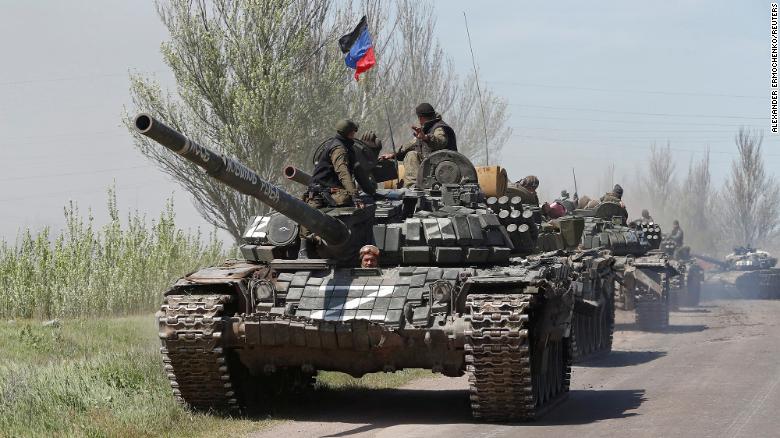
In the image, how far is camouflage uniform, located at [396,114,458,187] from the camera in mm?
16672

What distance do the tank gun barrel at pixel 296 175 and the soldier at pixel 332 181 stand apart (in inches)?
6.7

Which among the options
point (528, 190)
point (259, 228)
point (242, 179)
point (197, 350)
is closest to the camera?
point (242, 179)

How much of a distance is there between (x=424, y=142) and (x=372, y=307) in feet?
14.5

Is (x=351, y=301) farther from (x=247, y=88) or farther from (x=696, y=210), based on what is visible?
(x=696, y=210)

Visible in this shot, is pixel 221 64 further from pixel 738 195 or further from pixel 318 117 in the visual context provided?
pixel 738 195

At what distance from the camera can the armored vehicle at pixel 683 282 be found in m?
33.7

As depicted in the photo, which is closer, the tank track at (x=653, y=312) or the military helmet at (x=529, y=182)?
the military helmet at (x=529, y=182)

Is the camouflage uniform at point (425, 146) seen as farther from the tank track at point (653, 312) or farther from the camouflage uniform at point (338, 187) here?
the tank track at point (653, 312)

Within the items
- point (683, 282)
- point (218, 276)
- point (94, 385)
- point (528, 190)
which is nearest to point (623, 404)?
point (218, 276)

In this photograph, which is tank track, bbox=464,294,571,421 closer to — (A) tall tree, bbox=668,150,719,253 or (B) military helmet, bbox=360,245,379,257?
(B) military helmet, bbox=360,245,379,257

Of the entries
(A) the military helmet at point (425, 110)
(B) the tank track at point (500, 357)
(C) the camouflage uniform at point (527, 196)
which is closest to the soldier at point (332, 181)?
(B) the tank track at point (500, 357)

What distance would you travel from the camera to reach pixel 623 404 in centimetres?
1425

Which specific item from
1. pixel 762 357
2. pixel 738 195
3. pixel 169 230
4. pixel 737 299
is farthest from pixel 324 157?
pixel 738 195

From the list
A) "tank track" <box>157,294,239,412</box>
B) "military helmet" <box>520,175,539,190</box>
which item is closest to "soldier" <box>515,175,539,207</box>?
"military helmet" <box>520,175,539,190</box>
